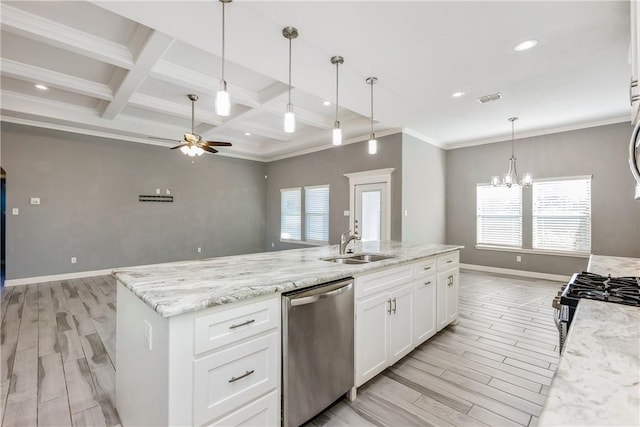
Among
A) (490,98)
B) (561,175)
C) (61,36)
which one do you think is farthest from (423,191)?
(61,36)

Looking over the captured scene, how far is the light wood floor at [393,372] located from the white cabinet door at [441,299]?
0.18 m

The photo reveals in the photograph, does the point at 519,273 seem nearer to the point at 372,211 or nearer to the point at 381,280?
the point at 372,211

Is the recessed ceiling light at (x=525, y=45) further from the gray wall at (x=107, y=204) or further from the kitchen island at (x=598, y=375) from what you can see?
the gray wall at (x=107, y=204)

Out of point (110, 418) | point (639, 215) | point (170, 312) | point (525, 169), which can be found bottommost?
point (110, 418)

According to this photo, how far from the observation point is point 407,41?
275 cm

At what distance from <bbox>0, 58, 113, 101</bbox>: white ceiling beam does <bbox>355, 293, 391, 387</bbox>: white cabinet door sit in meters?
4.82

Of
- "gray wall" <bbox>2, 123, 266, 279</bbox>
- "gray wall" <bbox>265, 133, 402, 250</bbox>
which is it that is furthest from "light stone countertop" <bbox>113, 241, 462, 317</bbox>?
"gray wall" <bbox>2, 123, 266, 279</bbox>

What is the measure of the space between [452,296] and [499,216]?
3864 millimetres

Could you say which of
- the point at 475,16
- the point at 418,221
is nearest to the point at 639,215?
the point at 418,221

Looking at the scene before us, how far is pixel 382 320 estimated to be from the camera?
2.24m

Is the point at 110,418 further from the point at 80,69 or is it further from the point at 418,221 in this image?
the point at 418,221

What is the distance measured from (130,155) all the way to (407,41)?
6015 mm

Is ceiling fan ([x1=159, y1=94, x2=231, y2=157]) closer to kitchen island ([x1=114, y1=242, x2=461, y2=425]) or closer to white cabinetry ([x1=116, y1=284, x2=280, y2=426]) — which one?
kitchen island ([x1=114, y1=242, x2=461, y2=425])

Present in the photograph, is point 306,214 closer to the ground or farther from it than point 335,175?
closer to the ground
